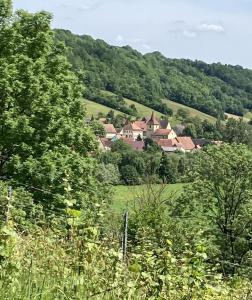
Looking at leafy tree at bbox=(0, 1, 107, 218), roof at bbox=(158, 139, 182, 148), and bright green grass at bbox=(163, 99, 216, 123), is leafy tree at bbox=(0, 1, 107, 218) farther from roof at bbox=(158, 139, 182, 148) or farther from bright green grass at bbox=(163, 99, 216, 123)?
bright green grass at bbox=(163, 99, 216, 123)

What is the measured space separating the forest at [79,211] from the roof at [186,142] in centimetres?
12100

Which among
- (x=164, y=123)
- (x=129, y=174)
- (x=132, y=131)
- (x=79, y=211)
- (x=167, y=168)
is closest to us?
(x=79, y=211)

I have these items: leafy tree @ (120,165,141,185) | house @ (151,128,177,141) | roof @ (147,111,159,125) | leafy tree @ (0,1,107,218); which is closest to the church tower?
roof @ (147,111,159,125)

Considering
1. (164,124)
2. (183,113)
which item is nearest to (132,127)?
(164,124)

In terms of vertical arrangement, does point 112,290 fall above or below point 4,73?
below

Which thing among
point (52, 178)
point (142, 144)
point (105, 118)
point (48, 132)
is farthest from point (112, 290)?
point (105, 118)

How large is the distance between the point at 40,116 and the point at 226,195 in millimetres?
17117

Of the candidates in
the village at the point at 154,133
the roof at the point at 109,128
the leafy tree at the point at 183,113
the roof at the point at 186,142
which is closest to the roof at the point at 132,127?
the village at the point at 154,133

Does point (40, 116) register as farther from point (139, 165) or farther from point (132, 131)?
point (132, 131)

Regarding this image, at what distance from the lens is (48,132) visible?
64.8 feet

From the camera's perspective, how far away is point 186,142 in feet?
525

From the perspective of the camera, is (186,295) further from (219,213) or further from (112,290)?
(219,213)

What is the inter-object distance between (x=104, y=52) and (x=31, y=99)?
179m

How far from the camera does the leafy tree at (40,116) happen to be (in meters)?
18.8
